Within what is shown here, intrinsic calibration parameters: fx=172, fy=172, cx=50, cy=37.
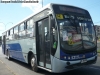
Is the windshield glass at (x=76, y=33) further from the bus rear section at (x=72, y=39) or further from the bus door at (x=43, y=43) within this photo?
the bus door at (x=43, y=43)

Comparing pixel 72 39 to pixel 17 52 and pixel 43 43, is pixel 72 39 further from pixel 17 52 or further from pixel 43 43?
pixel 17 52

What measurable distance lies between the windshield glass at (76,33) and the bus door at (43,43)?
3.16 feet

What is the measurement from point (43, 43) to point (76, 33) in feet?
5.93

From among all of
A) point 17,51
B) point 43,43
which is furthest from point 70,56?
point 17,51

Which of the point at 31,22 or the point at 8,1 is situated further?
the point at 8,1

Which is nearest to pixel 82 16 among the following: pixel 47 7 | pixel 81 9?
pixel 81 9

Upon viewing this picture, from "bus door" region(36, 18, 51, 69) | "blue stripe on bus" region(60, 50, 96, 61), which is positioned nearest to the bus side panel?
"bus door" region(36, 18, 51, 69)

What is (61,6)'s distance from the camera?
8023mm

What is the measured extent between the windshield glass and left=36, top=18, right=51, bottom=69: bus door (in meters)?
0.96

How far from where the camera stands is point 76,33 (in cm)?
770

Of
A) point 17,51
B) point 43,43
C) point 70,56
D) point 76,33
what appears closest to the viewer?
point 70,56

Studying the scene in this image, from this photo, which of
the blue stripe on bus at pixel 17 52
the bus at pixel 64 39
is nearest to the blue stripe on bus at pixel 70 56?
the bus at pixel 64 39

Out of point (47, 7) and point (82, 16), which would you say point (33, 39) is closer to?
point (47, 7)

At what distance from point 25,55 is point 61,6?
4.91 metres
